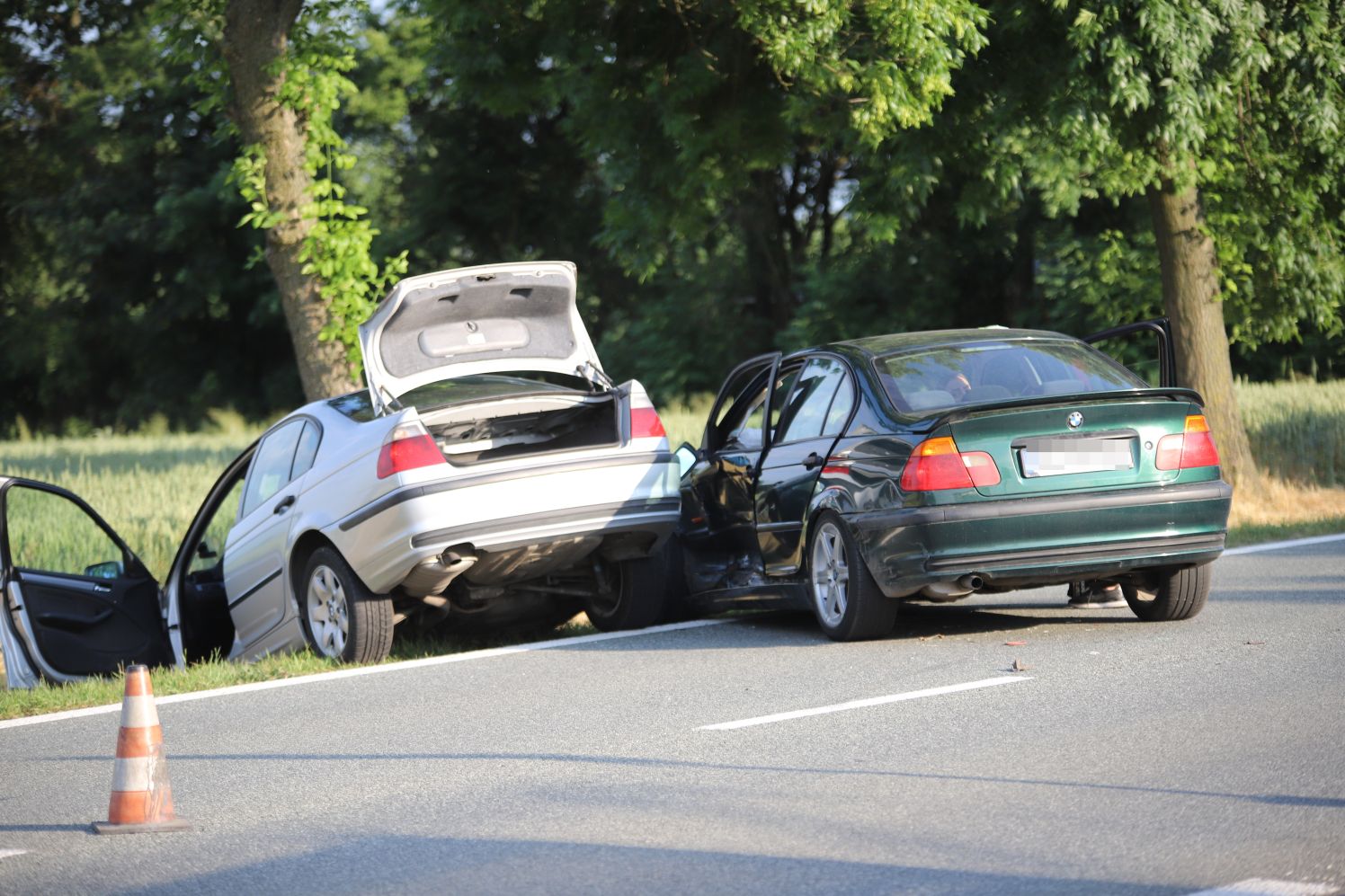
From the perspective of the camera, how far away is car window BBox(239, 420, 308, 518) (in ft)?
32.4

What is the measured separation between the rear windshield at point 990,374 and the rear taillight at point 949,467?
1.16ft

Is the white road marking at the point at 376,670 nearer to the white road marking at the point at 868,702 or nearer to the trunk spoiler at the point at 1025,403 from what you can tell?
the trunk spoiler at the point at 1025,403

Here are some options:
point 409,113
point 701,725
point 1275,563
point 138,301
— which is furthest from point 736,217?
point 701,725

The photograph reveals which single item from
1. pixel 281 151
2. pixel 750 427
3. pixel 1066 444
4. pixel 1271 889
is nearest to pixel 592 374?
pixel 750 427

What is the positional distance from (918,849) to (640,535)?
4641 millimetres

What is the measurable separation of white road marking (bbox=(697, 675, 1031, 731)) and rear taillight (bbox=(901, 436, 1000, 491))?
102cm

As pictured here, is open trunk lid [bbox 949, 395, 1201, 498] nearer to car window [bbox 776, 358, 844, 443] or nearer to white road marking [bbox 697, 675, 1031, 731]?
white road marking [bbox 697, 675, 1031, 731]

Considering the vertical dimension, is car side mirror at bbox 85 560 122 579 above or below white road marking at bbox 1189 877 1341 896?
above

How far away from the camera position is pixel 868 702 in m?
6.92

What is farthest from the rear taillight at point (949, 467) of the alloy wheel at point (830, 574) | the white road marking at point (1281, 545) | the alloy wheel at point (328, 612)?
the white road marking at point (1281, 545)

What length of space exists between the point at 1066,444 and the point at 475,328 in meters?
3.48

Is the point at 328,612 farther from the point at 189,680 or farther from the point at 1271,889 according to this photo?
the point at 1271,889

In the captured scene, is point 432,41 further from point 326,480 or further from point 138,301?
point 138,301

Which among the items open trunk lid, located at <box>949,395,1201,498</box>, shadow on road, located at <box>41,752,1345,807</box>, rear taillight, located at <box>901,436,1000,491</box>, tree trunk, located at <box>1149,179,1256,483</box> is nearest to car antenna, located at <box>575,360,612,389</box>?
rear taillight, located at <box>901,436,1000,491</box>
